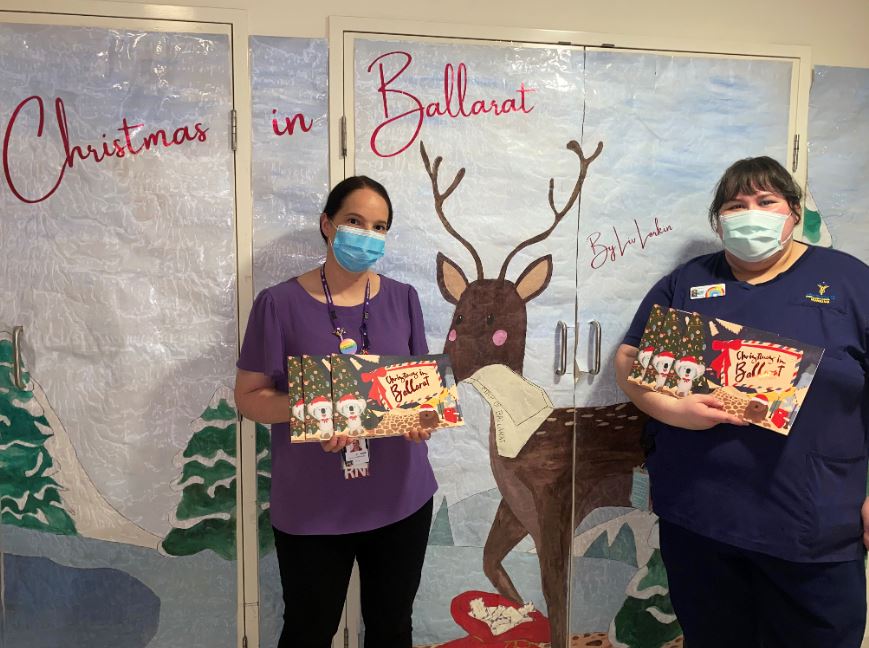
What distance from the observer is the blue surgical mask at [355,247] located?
1.55 meters

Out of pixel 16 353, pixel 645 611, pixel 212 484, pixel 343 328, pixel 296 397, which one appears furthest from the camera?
pixel 645 611

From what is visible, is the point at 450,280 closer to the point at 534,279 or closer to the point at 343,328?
the point at 534,279

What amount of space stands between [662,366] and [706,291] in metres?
0.23

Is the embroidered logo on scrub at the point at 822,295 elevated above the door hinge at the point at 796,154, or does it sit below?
below

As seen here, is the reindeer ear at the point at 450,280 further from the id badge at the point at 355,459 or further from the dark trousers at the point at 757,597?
the dark trousers at the point at 757,597

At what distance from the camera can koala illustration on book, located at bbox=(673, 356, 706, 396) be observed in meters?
1.57

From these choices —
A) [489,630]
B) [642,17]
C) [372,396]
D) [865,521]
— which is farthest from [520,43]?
[489,630]

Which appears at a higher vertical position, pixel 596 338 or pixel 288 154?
pixel 288 154

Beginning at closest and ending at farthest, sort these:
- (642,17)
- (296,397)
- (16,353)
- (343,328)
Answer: (296,397) → (343,328) → (16,353) → (642,17)

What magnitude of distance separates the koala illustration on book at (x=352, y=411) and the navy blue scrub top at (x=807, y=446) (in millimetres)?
870

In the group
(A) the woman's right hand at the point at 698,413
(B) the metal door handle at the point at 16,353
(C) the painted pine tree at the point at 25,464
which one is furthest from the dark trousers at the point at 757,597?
(B) the metal door handle at the point at 16,353

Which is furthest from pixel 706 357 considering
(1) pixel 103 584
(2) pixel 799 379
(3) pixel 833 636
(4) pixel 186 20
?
(1) pixel 103 584

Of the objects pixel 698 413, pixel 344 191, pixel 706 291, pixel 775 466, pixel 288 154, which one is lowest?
pixel 775 466

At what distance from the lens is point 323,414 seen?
1.47 meters
